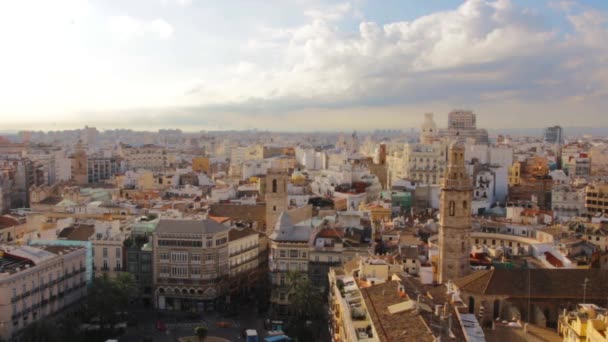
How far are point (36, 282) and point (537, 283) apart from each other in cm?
3526

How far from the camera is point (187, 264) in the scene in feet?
201

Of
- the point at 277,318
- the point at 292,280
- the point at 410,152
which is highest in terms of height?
the point at 410,152

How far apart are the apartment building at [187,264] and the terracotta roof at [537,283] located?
77.7ft

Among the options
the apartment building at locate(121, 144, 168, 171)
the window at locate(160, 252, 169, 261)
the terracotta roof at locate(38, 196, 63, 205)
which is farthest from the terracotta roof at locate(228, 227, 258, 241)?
the apartment building at locate(121, 144, 168, 171)

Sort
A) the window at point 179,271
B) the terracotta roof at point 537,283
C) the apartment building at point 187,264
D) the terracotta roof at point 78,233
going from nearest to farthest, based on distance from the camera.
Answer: the terracotta roof at point 537,283, the apartment building at point 187,264, the window at point 179,271, the terracotta roof at point 78,233

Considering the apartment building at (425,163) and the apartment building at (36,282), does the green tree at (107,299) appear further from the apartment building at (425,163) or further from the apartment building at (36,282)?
the apartment building at (425,163)

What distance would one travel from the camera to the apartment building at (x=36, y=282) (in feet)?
157

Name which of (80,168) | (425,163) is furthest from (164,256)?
(80,168)

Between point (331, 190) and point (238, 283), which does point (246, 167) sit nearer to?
point (331, 190)

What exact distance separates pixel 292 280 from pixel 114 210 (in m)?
34.7

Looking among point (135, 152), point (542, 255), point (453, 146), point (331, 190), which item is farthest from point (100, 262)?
point (135, 152)

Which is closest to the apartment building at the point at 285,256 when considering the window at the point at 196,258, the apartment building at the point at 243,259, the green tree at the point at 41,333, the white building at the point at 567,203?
the apartment building at the point at 243,259

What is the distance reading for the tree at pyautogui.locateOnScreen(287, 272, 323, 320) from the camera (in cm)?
5442

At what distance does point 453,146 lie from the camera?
51656mm
